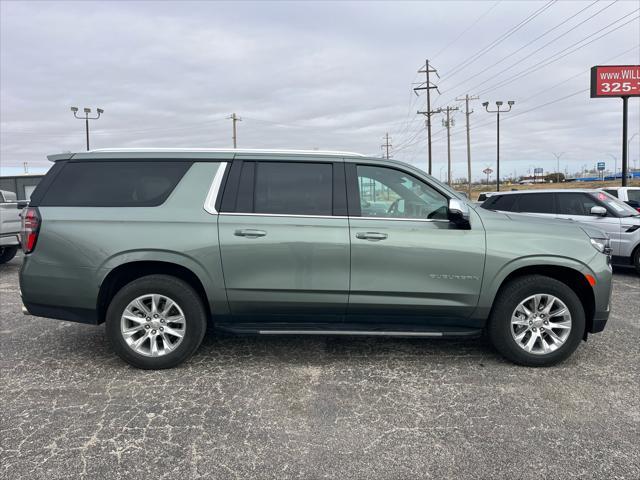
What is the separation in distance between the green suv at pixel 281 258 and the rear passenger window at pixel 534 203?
5.43 metres

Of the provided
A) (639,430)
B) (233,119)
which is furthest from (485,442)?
(233,119)

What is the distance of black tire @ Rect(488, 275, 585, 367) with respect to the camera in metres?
3.98

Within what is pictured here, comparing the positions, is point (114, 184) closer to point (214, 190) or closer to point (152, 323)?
point (214, 190)

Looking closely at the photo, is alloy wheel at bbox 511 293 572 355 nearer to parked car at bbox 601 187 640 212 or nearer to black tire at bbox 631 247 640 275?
black tire at bbox 631 247 640 275

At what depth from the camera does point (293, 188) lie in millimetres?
4066

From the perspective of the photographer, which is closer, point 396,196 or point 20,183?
point 396,196

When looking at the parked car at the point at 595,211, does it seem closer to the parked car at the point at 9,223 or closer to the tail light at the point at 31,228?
the tail light at the point at 31,228

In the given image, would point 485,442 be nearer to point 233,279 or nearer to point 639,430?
point 639,430

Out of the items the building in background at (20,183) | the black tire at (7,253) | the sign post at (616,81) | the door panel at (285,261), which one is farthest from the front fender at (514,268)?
the building in background at (20,183)

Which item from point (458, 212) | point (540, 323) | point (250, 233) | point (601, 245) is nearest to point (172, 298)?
point (250, 233)

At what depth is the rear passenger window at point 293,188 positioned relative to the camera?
13.2 feet

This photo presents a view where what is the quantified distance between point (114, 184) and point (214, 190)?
0.87 m

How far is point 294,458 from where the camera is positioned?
8.95 feet

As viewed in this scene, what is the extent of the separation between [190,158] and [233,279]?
1.14 meters
